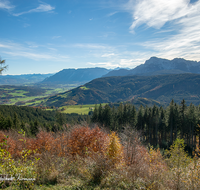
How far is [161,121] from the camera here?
45.5 m

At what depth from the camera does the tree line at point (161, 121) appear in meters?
37.9

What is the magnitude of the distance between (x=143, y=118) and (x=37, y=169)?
44.3m

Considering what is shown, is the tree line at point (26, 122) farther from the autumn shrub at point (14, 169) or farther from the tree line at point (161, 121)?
the tree line at point (161, 121)

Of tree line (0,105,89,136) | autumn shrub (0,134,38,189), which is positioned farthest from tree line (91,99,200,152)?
autumn shrub (0,134,38,189)

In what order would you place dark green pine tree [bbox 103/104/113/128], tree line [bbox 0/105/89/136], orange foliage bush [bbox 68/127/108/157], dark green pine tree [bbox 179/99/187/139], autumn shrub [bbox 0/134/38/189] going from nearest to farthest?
1. autumn shrub [bbox 0/134/38/189]
2. orange foliage bush [bbox 68/127/108/157]
3. dark green pine tree [bbox 179/99/187/139]
4. tree line [bbox 0/105/89/136]
5. dark green pine tree [bbox 103/104/113/128]

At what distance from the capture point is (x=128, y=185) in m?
8.07

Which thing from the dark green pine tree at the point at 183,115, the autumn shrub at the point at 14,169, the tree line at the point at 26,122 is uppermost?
the autumn shrub at the point at 14,169

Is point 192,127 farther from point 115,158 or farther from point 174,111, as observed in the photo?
point 115,158

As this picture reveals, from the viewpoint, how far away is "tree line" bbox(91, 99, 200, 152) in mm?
37938

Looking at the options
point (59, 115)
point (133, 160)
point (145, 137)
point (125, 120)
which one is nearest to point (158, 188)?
point (133, 160)

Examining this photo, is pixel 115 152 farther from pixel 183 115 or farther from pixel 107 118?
pixel 107 118

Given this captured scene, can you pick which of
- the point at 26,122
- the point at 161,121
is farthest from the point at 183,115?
the point at 26,122

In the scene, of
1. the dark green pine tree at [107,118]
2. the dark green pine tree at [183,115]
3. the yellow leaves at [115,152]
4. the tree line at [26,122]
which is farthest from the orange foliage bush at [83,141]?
the dark green pine tree at [183,115]

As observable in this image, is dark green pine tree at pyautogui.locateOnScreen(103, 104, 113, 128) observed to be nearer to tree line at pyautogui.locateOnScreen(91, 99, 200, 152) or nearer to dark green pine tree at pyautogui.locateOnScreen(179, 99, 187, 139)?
tree line at pyautogui.locateOnScreen(91, 99, 200, 152)
